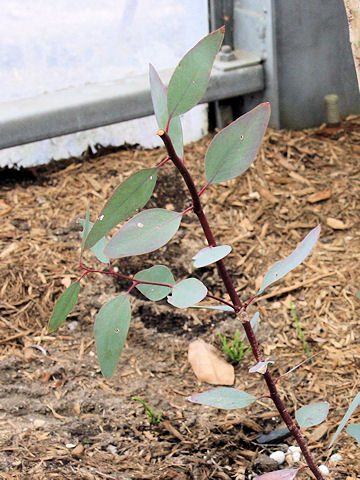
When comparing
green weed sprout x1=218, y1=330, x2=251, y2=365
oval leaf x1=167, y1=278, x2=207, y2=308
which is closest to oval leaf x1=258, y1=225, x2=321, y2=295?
oval leaf x1=167, y1=278, x2=207, y2=308

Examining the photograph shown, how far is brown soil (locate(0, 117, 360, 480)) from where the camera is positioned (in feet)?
5.49

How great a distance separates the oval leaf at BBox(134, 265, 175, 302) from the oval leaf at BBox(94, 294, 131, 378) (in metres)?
0.06

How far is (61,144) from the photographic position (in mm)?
3064

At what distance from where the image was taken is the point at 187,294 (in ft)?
3.02

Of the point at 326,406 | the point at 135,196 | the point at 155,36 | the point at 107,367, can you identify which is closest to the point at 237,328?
the point at 326,406

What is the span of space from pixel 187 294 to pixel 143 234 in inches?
4.2

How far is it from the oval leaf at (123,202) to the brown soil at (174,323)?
33.2 inches

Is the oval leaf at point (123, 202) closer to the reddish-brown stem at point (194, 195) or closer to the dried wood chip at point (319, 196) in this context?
the reddish-brown stem at point (194, 195)

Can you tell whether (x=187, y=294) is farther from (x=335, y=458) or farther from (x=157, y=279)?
(x=335, y=458)

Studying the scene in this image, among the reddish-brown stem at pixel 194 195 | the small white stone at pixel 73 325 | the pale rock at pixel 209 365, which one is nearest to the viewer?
the reddish-brown stem at pixel 194 195

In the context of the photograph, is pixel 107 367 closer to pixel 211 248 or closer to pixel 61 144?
pixel 211 248

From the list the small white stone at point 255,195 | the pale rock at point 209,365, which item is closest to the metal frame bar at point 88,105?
the small white stone at point 255,195

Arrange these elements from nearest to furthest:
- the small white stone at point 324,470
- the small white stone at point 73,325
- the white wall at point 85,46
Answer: the small white stone at point 324,470 < the small white stone at point 73,325 < the white wall at point 85,46

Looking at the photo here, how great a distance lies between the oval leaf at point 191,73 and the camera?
34.6 inches
